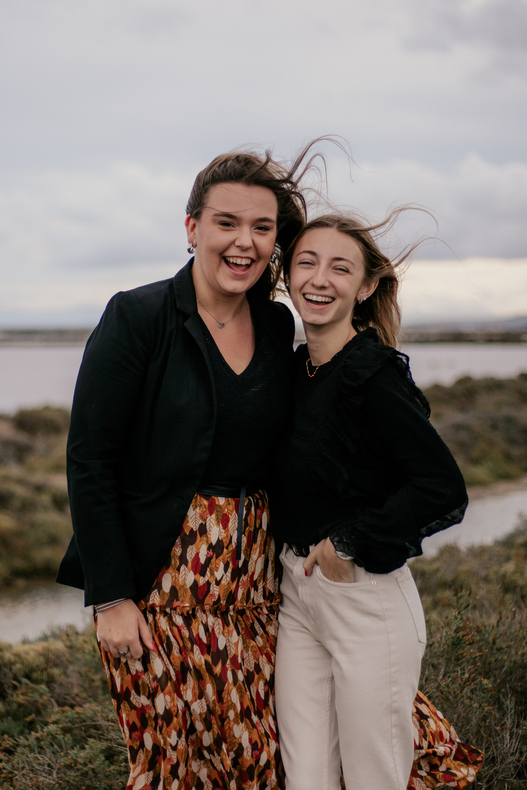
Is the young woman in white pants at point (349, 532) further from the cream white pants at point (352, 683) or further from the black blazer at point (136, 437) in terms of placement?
the black blazer at point (136, 437)

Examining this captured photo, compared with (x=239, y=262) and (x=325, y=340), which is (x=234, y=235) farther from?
(x=325, y=340)

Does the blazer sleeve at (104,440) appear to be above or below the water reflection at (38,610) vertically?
above

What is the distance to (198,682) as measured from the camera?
1.99 meters

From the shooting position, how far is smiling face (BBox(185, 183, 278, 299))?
2.02m

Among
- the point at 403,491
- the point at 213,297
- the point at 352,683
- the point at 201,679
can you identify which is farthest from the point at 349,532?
the point at 213,297

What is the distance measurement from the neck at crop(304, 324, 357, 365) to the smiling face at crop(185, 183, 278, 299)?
267 millimetres

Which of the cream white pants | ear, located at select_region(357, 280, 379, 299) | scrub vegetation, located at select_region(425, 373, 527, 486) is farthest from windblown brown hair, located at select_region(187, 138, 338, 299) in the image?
scrub vegetation, located at select_region(425, 373, 527, 486)

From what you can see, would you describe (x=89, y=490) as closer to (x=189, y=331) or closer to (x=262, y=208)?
(x=189, y=331)

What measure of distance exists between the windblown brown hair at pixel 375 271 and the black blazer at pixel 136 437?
58cm

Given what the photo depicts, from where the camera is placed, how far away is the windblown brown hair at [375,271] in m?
2.21


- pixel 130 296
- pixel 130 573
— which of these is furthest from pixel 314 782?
pixel 130 296

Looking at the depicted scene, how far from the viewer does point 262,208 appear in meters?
2.07

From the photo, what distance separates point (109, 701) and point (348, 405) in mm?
2486

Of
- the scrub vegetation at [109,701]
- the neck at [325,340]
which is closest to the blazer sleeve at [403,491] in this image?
the neck at [325,340]
